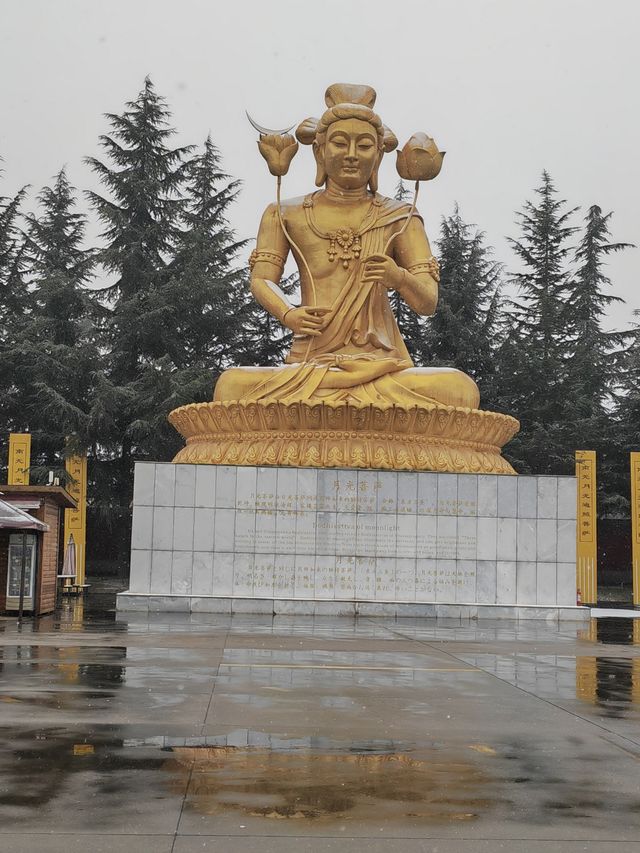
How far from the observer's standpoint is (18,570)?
10.3 meters

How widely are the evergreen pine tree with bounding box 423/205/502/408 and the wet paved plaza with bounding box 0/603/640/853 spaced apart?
17.4 meters

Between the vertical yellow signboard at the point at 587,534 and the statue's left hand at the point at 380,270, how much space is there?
4827 millimetres

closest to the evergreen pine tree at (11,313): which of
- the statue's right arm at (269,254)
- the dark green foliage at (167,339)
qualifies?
the dark green foliage at (167,339)

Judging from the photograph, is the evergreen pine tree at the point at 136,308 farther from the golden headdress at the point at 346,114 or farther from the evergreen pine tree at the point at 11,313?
the golden headdress at the point at 346,114

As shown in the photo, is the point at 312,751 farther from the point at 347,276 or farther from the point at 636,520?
the point at 636,520

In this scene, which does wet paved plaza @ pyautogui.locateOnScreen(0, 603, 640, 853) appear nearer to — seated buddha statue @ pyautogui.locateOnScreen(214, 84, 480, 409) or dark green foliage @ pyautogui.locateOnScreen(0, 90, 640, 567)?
seated buddha statue @ pyautogui.locateOnScreen(214, 84, 480, 409)

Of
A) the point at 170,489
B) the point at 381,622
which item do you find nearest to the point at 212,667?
the point at 381,622

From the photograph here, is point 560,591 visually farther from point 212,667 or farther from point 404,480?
point 212,667

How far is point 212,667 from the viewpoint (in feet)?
19.1

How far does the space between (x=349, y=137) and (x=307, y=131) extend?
30.1 inches

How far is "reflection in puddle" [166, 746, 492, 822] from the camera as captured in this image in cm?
287

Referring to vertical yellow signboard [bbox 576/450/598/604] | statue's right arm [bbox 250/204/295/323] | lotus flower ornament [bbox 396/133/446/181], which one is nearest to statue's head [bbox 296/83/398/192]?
lotus flower ornament [bbox 396/133/446/181]

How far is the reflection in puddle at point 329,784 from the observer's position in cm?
287

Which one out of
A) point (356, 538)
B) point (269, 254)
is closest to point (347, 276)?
point (269, 254)
